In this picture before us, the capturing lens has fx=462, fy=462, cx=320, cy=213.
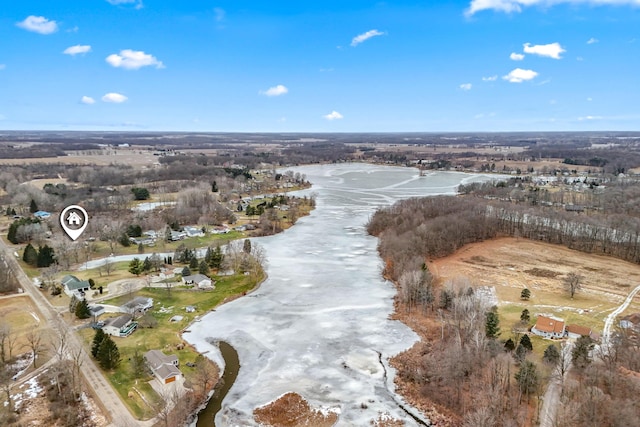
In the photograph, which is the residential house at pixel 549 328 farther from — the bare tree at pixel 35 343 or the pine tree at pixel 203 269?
the bare tree at pixel 35 343

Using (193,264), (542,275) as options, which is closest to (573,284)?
(542,275)

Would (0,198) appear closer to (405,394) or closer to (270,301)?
(270,301)

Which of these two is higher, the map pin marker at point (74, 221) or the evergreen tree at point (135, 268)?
the map pin marker at point (74, 221)

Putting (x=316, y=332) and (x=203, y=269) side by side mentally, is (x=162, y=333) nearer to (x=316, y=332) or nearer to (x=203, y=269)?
(x=316, y=332)

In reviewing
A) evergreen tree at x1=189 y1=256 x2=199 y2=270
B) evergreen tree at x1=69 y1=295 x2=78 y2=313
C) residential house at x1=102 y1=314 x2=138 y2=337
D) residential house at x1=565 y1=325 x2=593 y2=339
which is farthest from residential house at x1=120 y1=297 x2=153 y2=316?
residential house at x1=565 y1=325 x2=593 y2=339

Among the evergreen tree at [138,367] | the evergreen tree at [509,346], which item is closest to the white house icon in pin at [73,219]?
the evergreen tree at [138,367]

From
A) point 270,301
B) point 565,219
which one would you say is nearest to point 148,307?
point 270,301
